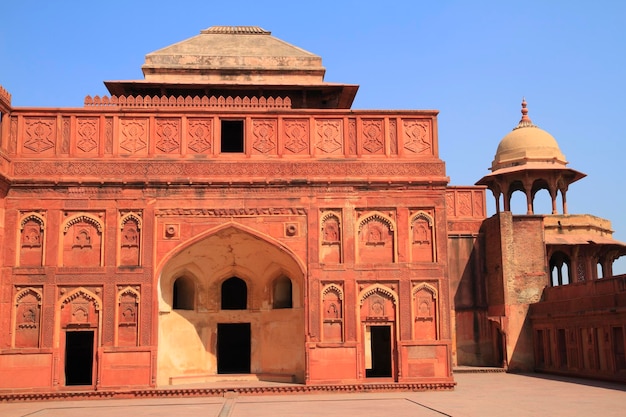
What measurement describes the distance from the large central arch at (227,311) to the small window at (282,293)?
0.03 metres

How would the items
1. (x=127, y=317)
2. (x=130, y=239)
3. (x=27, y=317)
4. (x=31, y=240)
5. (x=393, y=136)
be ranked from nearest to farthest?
(x=27, y=317), (x=127, y=317), (x=31, y=240), (x=130, y=239), (x=393, y=136)

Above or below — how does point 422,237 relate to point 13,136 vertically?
below

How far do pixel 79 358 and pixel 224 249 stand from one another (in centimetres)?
434

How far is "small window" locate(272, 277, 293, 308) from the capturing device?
17.4 m

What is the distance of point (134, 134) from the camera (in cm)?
1551

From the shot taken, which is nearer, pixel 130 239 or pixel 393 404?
pixel 393 404

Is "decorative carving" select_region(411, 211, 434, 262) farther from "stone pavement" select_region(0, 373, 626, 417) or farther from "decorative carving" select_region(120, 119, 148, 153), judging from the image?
"decorative carving" select_region(120, 119, 148, 153)

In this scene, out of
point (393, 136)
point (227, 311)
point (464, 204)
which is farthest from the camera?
point (464, 204)

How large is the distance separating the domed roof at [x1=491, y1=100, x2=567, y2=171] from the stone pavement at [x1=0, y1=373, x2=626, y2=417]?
10610mm

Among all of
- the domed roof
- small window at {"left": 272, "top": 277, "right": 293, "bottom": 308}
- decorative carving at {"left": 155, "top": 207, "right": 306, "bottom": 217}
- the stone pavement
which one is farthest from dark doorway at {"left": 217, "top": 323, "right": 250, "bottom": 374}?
the domed roof

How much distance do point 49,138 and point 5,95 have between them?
49.0 inches

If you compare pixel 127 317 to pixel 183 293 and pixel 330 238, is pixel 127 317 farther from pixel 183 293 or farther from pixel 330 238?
pixel 330 238

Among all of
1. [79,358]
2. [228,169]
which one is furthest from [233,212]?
[79,358]

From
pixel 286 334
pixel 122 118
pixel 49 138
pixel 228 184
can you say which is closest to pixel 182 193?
pixel 228 184
